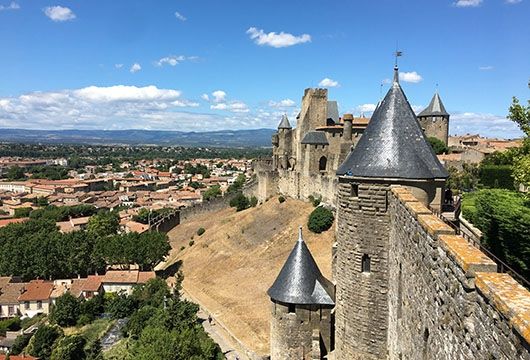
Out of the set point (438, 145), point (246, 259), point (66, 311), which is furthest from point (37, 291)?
point (438, 145)

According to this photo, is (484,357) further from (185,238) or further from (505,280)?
→ (185,238)

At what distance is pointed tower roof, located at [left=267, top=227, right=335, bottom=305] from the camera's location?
13758 mm

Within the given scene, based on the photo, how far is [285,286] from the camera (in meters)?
14.3

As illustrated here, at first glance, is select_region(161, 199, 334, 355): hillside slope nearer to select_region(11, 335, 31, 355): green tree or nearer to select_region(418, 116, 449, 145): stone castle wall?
select_region(11, 335, 31, 355): green tree

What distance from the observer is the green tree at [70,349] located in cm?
3131

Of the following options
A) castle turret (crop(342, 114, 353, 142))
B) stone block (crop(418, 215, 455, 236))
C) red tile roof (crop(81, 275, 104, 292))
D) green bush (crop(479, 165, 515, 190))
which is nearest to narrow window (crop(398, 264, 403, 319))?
stone block (crop(418, 215, 455, 236))

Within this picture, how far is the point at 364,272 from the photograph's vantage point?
913 cm

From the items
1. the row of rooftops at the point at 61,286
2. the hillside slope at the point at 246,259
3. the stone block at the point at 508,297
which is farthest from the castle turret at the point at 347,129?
the stone block at the point at 508,297

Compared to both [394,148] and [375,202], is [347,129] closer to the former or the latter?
[394,148]

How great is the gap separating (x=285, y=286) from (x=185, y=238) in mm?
42563

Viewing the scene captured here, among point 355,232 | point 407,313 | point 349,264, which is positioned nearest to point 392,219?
point 355,232

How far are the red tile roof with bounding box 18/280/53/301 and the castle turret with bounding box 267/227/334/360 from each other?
39360 millimetres

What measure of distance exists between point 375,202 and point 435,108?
53532mm

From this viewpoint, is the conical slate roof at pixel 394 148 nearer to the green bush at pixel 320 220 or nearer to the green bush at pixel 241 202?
the green bush at pixel 320 220
